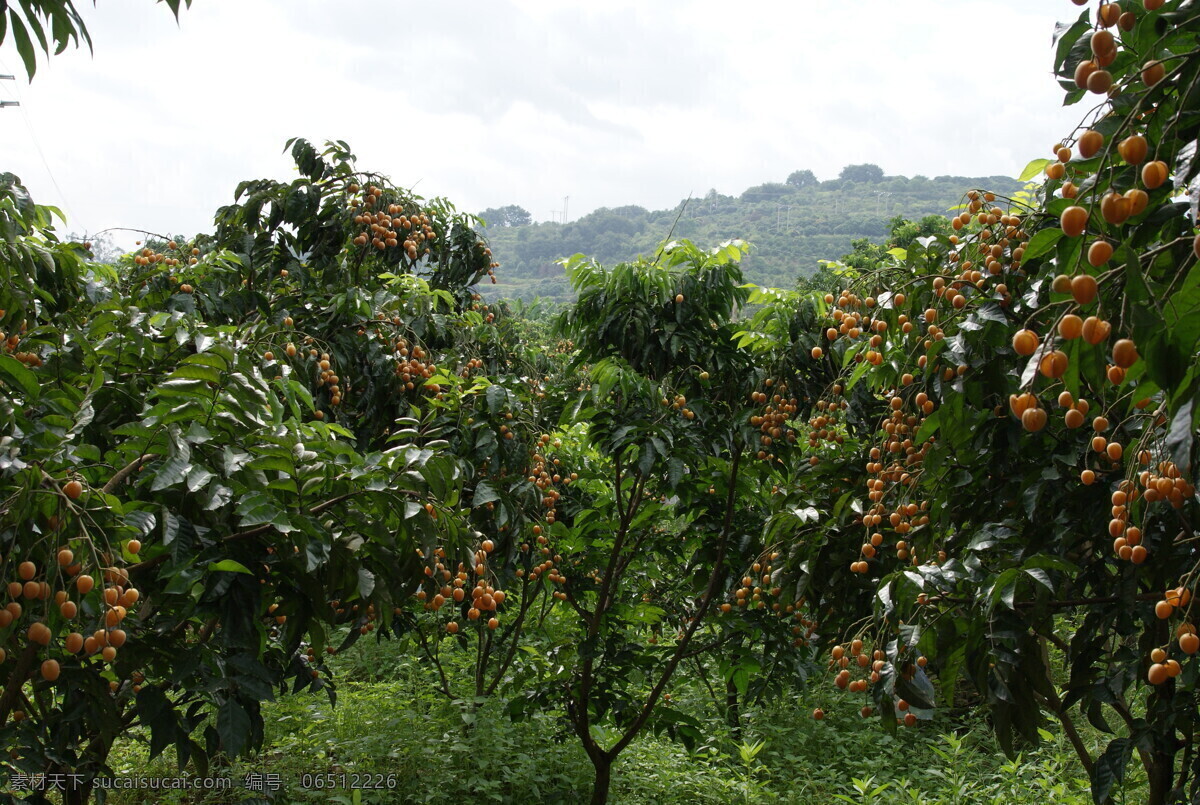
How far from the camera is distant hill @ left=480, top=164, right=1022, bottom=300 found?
2389 centimetres

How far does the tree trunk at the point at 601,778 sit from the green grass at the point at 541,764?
27cm

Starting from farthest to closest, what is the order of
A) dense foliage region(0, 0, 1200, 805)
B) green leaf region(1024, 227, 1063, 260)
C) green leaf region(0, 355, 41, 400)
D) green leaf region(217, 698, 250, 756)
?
green leaf region(217, 698, 250, 756) < green leaf region(0, 355, 41, 400) < dense foliage region(0, 0, 1200, 805) < green leaf region(1024, 227, 1063, 260)

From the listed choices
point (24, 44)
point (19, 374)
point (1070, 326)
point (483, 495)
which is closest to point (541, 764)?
point (483, 495)

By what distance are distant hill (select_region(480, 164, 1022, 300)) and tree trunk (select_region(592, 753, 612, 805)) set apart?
13.1 metres

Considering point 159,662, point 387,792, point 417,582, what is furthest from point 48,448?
point 387,792

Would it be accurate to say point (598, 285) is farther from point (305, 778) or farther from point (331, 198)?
point (305, 778)

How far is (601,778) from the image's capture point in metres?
4.01

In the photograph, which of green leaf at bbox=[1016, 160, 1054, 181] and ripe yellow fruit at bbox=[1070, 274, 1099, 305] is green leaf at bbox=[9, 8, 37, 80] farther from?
green leaf at bbox=[1016, 160, 1054, 181]

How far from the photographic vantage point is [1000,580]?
6.30 feet

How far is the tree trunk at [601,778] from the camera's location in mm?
3977

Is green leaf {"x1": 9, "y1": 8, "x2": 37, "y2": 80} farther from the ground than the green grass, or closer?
farther from the ground

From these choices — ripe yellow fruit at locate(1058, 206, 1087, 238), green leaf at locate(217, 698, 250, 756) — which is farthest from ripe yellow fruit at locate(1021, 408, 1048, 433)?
green leaf at locate(217, 698, 250, 756)

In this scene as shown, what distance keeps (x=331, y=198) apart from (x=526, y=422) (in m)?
1.61

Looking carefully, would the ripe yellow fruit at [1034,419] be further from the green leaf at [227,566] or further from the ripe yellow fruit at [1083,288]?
the green leaf at [227,566]
